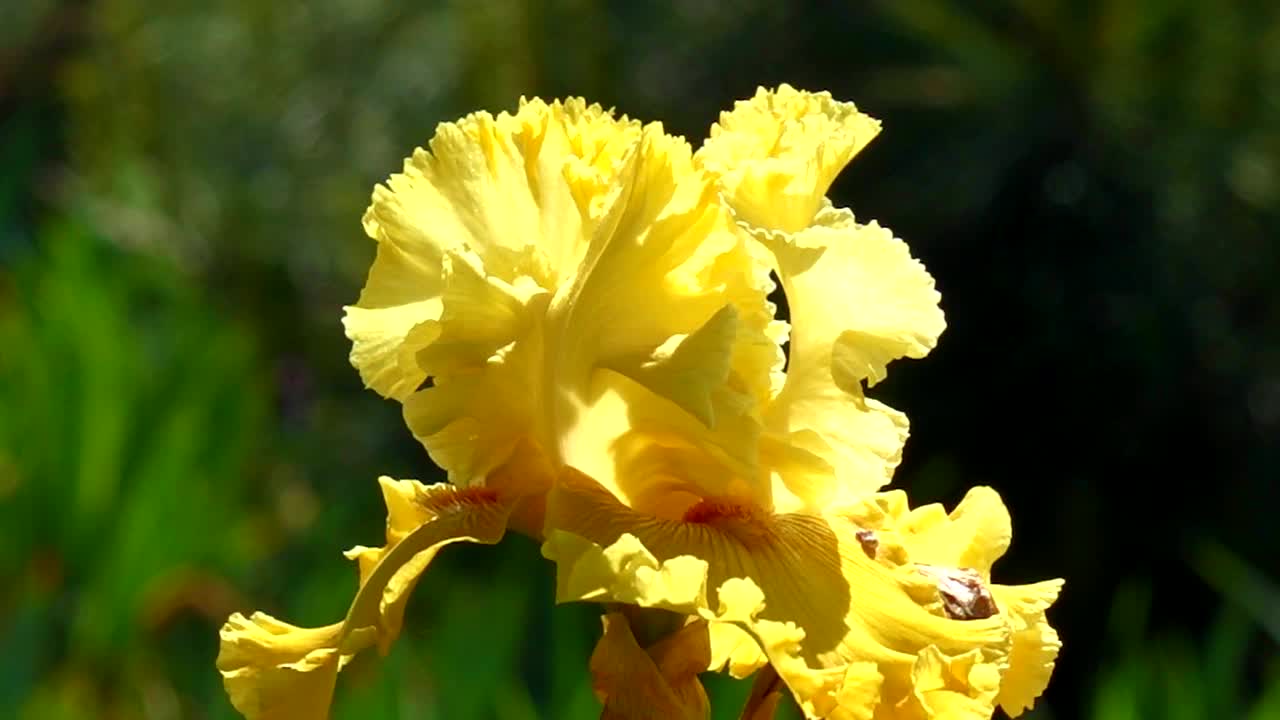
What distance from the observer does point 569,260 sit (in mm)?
877

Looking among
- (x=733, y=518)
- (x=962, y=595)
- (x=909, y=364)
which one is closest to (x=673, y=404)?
(x=733, y=518)

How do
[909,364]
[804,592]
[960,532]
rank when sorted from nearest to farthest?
[804,592] < [960,532] < [909,364]

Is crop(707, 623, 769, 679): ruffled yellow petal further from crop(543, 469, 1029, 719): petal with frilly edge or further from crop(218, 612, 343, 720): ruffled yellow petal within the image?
crop(218, 612, 343, 720): ruffled yellow petal

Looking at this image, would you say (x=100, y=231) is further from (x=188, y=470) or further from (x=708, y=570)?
(x=708, y=570)

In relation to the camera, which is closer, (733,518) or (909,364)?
(733,518)

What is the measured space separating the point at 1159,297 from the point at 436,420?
8.01ft

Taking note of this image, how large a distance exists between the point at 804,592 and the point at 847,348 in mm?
151

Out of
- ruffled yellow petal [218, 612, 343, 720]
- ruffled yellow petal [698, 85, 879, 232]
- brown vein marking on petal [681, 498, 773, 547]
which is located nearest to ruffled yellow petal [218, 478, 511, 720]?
ruffled yellow petal [218, 612, 343, 720]

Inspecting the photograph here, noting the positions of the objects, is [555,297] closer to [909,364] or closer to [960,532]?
[960,532]

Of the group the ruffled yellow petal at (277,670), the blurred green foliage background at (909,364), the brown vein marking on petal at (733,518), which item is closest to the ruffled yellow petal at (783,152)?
the brown vein marking on petal at (733,518)

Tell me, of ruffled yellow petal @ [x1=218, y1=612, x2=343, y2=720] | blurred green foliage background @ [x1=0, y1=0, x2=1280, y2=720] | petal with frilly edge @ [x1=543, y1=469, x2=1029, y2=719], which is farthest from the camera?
blurred green foliage background @ [x1=0, y1=0, x2=1280, y2=720]

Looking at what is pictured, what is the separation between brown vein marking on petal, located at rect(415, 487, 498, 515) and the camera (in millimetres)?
863

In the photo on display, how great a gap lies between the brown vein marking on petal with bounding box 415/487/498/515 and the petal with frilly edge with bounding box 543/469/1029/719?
0.16 feet

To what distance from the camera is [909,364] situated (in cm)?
317
